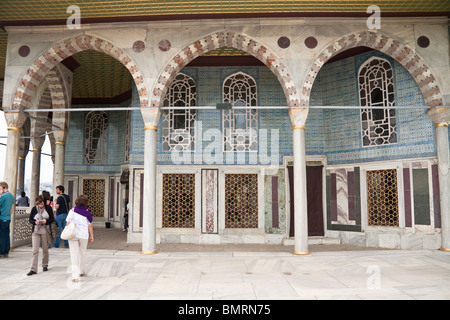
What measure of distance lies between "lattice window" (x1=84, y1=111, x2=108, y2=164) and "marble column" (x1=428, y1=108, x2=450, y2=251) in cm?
1016

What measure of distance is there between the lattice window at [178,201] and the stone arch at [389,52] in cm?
349

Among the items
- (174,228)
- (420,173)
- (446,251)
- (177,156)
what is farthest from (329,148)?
(174,228)

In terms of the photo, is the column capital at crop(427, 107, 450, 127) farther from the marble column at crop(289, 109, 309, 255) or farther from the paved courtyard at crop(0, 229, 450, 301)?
the marble column at crop(289, 109, 309, 255)

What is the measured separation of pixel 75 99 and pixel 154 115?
676cm

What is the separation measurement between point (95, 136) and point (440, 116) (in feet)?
34.6

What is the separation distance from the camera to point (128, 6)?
245 inches

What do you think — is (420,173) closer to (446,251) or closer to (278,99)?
(446,251)

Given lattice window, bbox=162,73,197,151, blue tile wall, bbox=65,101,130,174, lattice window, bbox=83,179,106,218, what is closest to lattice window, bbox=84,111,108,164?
blue tile wall, bbox=65,101,130,174

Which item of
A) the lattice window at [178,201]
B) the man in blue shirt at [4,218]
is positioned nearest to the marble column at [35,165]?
the man in blue shirt at [4,218]

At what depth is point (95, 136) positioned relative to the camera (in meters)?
12.1

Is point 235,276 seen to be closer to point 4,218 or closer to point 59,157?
point 4,218

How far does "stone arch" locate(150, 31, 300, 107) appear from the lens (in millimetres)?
6609

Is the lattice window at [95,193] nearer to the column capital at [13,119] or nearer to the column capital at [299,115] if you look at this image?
the column capital at [13,119]

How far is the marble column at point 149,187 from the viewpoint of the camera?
645cm
